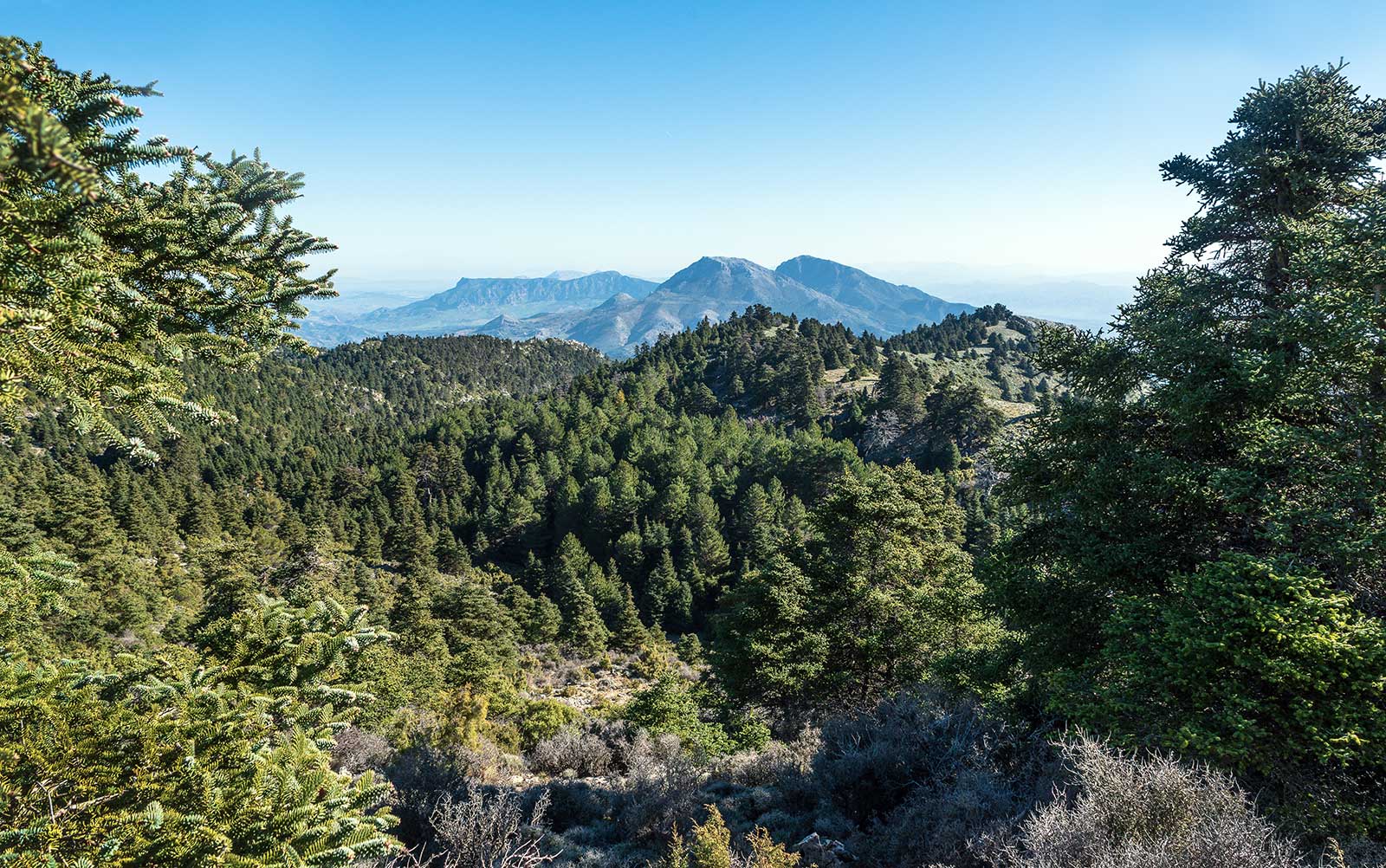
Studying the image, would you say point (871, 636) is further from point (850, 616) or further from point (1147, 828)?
point (1147, 828)

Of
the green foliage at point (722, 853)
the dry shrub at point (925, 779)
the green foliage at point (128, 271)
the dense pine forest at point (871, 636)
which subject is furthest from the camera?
the dry shrub at point (925, 779)

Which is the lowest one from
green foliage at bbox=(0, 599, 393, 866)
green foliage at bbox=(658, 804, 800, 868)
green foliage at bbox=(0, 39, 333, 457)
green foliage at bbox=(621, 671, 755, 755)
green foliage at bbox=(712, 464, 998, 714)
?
green foliage at bbox=(621, 671, 755, 755)

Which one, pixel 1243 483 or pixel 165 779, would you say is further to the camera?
pixel 1243 483

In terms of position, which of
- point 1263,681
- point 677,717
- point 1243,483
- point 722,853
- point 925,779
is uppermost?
point 1243,483

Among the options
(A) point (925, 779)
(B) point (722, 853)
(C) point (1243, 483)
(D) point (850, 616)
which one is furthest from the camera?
(D) point (850, 616)

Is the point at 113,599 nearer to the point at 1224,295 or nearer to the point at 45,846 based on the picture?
the point at 45,846

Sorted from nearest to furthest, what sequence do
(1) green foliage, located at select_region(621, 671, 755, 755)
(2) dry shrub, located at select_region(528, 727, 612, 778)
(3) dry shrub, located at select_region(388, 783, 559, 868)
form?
(3) dry shrub, located at select_region(388, 783, 559, 868), (2) dry shrub, located at select_region(528, 727, 612, 778), (1) green foliage, located at select_region(621, 671, 755, 755)

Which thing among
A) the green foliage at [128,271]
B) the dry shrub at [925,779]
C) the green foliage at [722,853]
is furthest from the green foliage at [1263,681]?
the green foliage at [128,271]

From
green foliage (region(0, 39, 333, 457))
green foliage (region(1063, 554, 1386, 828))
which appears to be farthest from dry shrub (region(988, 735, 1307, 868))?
green foliage (region(0, 39, 333, 457))

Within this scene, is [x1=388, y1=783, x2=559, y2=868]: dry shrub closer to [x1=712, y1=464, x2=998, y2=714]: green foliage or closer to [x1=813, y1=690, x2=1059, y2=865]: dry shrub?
[x1=813, y1=690, x2=1059, y2=865]: dry shrub

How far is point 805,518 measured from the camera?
19641 millimetres

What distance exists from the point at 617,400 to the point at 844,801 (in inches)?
3434

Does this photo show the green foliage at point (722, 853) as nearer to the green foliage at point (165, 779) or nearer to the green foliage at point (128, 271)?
the green foliage at point (165, 779)

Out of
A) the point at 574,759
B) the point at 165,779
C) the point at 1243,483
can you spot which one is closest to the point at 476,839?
the point at 165,779
